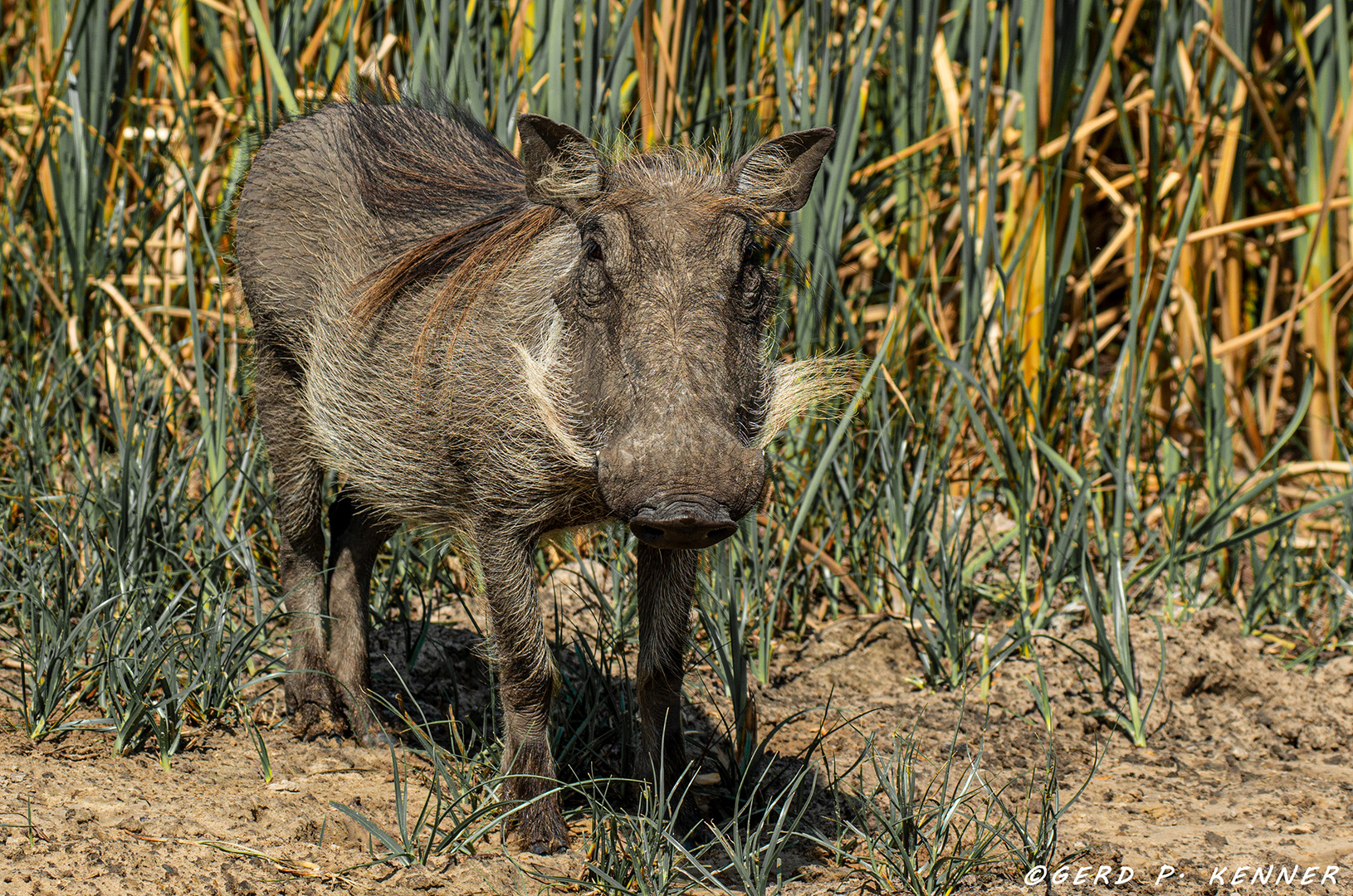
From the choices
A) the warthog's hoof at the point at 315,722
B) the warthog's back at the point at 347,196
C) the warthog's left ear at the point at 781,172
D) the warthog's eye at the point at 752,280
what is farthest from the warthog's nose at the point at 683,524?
the warthog's hoof at the point at 315,722

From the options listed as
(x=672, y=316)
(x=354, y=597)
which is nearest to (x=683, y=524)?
(x=672, y=316)

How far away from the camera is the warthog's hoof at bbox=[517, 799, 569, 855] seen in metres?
2.55

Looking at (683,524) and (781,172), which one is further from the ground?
(781,172)

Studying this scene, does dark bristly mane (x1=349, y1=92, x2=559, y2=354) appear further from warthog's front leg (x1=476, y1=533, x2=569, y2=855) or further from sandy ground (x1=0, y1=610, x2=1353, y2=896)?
sandy ground (x1=0, y1=610, x2=1353, y2=896)

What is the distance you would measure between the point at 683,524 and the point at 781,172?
828mm

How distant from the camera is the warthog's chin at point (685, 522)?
201cm

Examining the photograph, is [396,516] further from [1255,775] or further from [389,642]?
[1255,775]

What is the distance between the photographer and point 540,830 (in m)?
2.56

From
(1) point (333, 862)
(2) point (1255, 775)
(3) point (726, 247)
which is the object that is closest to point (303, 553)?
(1) point (333, 862)

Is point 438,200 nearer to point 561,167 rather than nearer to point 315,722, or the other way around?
point 561,167

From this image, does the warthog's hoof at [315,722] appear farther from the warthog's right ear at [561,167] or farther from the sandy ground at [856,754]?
the warthog's right ear at [561,167]

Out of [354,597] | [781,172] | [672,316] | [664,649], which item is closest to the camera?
[672,316]

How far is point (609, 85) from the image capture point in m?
3.66

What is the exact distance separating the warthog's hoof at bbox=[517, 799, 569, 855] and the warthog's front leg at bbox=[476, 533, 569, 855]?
0.02 meters
